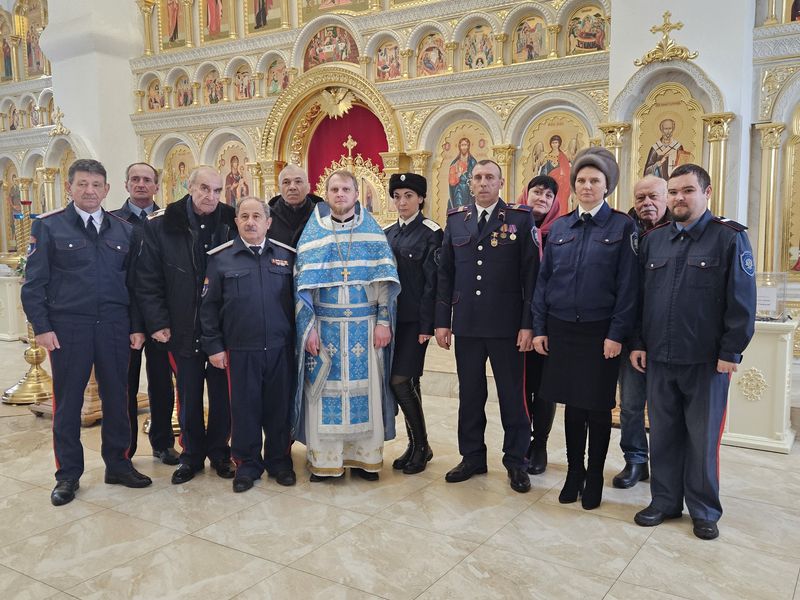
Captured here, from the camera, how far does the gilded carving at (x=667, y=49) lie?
21.5ft

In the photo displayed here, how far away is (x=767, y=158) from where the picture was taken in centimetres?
703

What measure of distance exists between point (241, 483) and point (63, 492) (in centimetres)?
96

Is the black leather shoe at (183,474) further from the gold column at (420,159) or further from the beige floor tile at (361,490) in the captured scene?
the gold column at (420,159)

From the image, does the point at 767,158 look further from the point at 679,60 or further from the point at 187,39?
the point at 187,39

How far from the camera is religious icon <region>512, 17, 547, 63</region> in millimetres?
8203

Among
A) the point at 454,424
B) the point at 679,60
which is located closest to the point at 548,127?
the point at 679,60

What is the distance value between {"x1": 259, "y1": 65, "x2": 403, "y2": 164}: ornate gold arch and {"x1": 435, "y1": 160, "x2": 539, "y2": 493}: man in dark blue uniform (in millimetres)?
5403

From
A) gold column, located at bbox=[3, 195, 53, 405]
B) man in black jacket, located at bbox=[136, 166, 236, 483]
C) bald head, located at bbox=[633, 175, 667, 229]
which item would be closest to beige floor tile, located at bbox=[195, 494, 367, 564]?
man in black jacket, located at bbox=[136, 166, 236, 483]

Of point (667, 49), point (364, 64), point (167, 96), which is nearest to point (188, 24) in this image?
point (167, 96)

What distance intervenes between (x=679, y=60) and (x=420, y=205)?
390cm

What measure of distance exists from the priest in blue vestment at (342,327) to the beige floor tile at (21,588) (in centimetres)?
156

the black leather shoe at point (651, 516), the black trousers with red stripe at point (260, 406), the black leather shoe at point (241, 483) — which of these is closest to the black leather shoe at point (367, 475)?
the black trousers with red stripe at point (260, 406)

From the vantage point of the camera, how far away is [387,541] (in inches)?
128

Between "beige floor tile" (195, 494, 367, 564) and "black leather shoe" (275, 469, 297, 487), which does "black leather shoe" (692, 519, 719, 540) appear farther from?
"black leather shoe" (275, 469, 297, 487)
